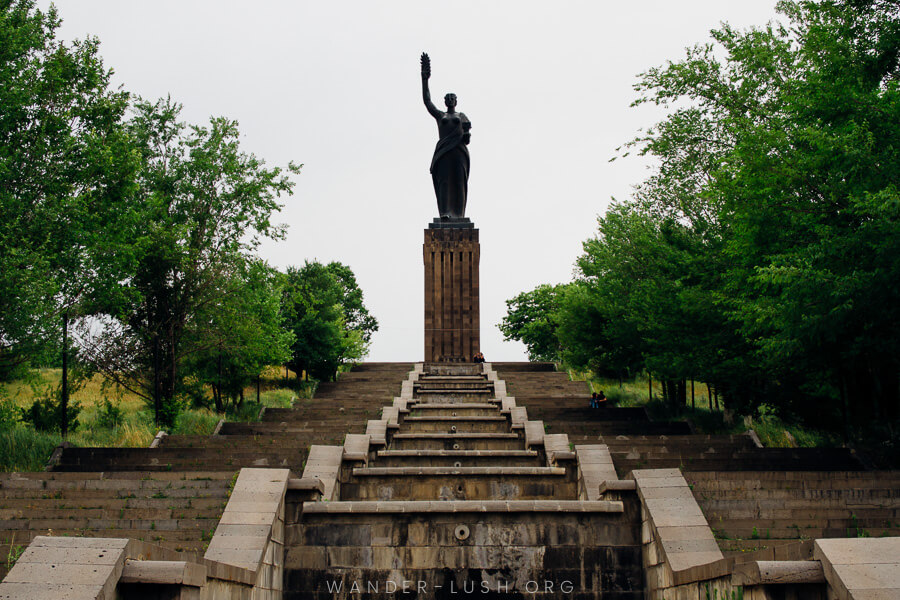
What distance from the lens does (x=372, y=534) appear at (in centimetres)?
1116

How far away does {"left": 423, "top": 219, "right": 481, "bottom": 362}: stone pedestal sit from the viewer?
31828mm

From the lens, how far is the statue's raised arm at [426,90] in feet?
107

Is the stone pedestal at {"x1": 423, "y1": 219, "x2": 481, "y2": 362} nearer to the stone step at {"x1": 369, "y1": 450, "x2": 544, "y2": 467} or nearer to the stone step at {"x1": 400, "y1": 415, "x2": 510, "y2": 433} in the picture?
the stone step at {"x1": 400, "y1": 415, "x2": 510, "y2": 433}

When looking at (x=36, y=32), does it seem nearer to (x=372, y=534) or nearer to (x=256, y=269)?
(x=256, y=269)

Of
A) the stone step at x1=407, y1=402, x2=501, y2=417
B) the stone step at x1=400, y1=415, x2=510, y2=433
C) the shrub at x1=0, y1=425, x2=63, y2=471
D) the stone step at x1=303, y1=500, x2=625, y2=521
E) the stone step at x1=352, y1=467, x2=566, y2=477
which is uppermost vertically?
the stone step at x1=407, y1=402, x2=501, y2=417

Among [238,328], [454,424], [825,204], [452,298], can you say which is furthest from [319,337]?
[825,204]

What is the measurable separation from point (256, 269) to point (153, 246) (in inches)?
113

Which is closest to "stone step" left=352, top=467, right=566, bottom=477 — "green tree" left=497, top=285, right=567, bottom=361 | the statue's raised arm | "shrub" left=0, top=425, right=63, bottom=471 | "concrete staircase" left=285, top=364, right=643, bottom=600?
"concrete staircase" left=285, top=364, right=643, bottom=600

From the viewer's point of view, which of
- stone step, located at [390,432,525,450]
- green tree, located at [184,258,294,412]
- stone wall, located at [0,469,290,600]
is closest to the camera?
stone wall, located at [0,469,290,600]

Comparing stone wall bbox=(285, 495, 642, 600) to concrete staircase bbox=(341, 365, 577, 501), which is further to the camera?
concrete staircase bbox=(341, 365, 577, 501)

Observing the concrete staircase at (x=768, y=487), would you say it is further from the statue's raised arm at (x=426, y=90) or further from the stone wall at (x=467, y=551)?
the statue's raised arm at (x=426, y=90)

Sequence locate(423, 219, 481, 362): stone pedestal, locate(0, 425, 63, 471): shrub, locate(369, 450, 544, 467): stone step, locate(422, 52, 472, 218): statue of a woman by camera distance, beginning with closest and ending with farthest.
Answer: locate(369, 450, 544, 467): stone step, locate(0, 425, 63, 471): shrub, locate(423, 219, 481, 362): stone pedestal, locate(422, 52, 472, 218): statue of a woman

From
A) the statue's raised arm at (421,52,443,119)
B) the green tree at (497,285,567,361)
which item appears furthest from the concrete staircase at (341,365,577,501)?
the green tree at (497,285,567,361)

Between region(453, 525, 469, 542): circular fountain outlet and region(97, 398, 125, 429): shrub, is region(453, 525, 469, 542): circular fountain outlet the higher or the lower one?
the lower one
